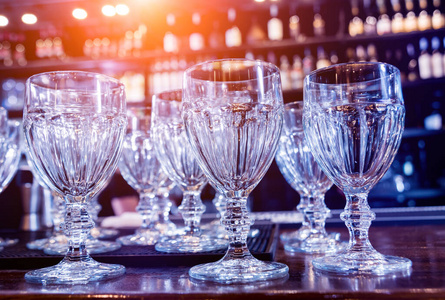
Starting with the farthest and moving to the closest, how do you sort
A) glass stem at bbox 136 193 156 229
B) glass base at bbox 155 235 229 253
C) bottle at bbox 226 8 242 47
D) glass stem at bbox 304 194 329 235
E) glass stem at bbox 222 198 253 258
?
bottle at bbox 226 8 242 47
glass stem at bbox 136 193 156 229
glass stem at bbox 304 194 329 235
glass base at bbox 155 235 229 253
glass stem at bbox 222 198 253 258

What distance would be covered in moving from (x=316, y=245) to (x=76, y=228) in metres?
0.34

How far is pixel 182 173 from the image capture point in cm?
71

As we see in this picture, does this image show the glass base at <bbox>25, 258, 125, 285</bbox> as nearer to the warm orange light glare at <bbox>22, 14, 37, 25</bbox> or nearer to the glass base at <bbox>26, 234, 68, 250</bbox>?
the glass base at <bbox>26, 234, 68, 250</bbox>

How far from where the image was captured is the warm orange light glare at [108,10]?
3244 millimetres

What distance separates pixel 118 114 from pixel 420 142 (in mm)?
2996

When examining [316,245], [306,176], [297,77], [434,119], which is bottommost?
[316,245]

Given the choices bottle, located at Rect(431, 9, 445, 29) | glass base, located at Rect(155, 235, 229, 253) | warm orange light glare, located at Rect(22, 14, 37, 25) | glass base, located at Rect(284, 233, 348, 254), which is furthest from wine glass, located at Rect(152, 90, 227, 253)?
warm orange light glare, located at Rect(22, 14, 37, 25)

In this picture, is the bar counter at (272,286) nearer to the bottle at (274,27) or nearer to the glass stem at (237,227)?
the glass stem at (237,227)

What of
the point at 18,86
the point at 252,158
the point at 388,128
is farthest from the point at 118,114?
the point at 18,86

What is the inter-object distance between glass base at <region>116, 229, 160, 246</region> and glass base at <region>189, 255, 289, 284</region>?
0.25 metres

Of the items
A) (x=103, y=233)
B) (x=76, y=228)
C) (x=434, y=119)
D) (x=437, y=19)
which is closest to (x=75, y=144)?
(x=76, y=228)

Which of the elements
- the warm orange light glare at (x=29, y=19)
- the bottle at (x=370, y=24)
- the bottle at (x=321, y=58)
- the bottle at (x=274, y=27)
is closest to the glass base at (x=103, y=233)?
the bottle at (x=321, y=58)

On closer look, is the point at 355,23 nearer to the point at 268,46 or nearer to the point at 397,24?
the point at 397,24

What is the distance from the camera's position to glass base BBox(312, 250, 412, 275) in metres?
0.45
